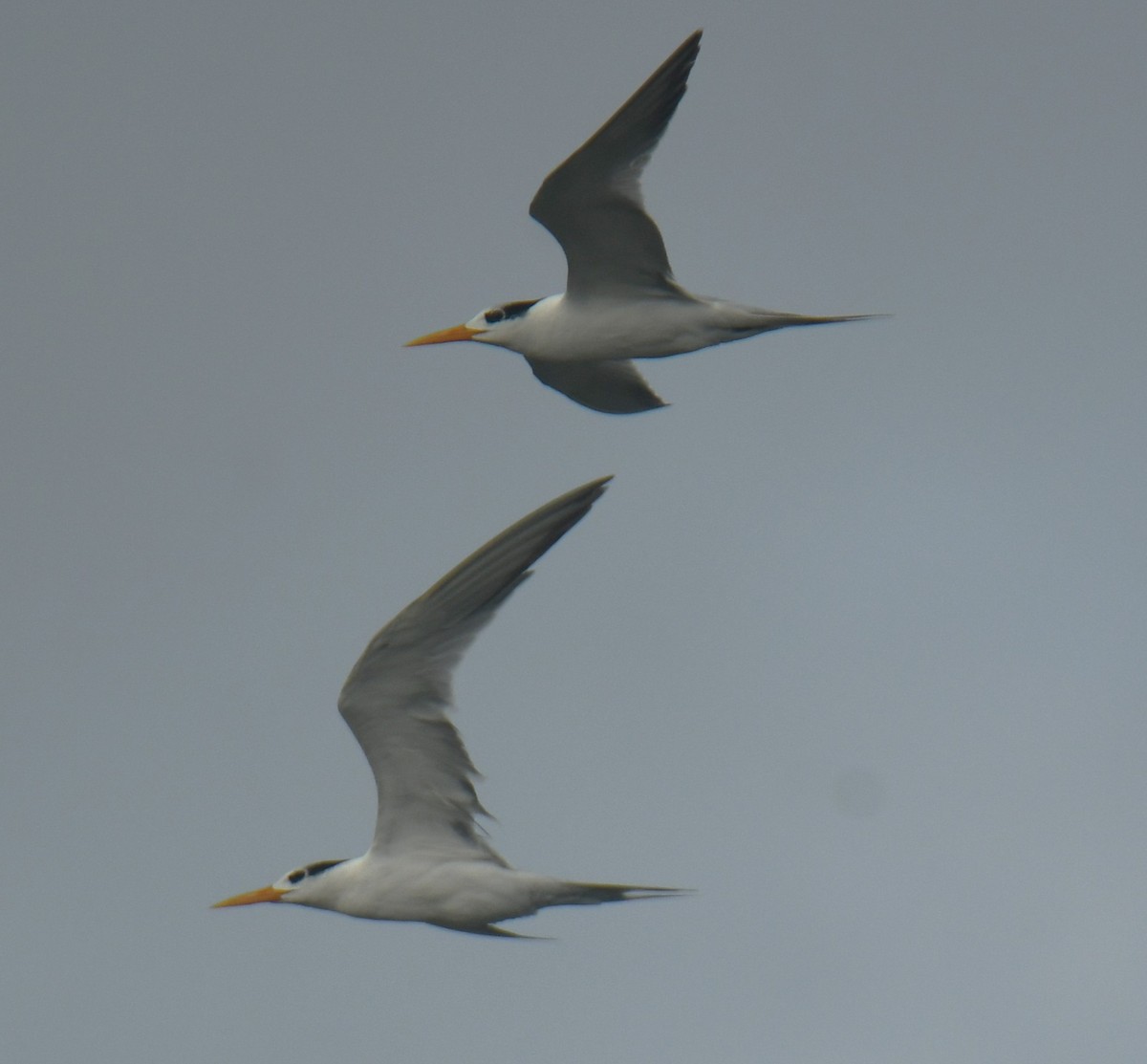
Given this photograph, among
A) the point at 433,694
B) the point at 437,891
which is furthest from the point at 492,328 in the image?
the point at 437,891

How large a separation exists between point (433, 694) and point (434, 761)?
435 mm

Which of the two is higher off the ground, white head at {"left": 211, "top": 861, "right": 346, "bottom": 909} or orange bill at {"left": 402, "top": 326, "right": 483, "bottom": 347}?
orange bill at {"left": 402, "top": 326, "right": 483, "bottom": 347}

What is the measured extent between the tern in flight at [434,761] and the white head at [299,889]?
0.20 feet

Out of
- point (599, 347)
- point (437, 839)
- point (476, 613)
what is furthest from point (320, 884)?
point (599, 347)

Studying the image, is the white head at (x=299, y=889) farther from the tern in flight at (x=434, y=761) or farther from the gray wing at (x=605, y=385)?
the gray wing at (x=605, y=385)

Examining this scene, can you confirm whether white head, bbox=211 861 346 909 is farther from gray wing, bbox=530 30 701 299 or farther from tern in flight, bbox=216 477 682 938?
gray wing, bbox=530 30 701 299

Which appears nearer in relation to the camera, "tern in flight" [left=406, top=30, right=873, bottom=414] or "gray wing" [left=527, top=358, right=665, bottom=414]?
"tern in flight" [left=406, top=30, right=873, bottom=414]

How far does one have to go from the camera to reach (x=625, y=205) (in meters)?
13.2

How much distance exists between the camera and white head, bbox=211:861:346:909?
12492 millimetres

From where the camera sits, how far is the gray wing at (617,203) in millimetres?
12656

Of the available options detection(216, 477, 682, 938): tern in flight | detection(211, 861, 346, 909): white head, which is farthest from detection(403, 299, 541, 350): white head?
detection(211, 861, 346, 909): white head

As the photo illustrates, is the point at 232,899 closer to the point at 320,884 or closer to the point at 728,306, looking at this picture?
the point at 320,884

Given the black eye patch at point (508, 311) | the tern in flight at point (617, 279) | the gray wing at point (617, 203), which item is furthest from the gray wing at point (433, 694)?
the black eye patch at point (508, 311)

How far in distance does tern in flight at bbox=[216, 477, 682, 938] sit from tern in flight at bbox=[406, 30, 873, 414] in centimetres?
179
